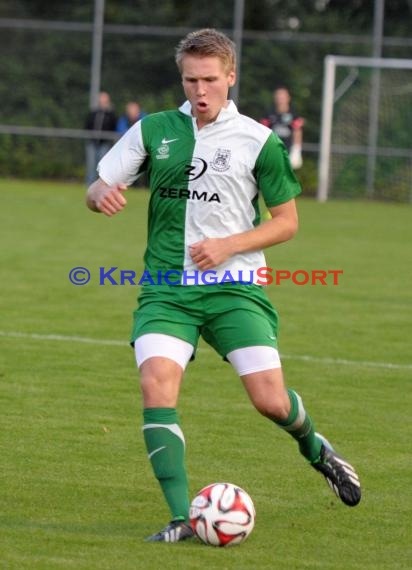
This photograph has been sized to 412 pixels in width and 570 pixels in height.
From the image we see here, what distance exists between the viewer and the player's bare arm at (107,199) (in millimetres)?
5336

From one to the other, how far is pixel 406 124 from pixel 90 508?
23101 millimetres

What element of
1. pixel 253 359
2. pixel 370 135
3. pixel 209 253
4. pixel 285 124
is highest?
pixel 209 253

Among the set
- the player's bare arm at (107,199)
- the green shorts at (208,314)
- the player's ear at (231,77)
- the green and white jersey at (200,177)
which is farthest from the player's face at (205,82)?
the green shorts at (208,314)

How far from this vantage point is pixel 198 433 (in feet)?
23.9

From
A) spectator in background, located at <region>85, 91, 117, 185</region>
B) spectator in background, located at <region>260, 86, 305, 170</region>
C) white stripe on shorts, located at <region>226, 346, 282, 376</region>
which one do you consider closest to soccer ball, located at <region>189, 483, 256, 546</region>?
white stripe on shorts, located at <region>226, 346, 282, 376</region>

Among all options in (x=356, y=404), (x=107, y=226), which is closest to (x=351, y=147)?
(x=107, y=226)

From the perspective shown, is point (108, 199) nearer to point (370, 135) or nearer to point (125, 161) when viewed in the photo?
point (125, 161)

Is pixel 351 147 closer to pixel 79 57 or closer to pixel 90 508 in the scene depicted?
pixel 79 57

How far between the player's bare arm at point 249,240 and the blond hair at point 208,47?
632 mm

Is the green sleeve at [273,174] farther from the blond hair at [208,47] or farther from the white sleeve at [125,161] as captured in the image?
the white sleeve at [125,161]

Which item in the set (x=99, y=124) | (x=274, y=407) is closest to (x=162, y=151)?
(x=274, y=407)

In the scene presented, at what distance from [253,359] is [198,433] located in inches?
77.8

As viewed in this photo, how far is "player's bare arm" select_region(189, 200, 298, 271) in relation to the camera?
5.29 meters

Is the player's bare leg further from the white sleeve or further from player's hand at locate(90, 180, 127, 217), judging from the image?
the white sleeve
